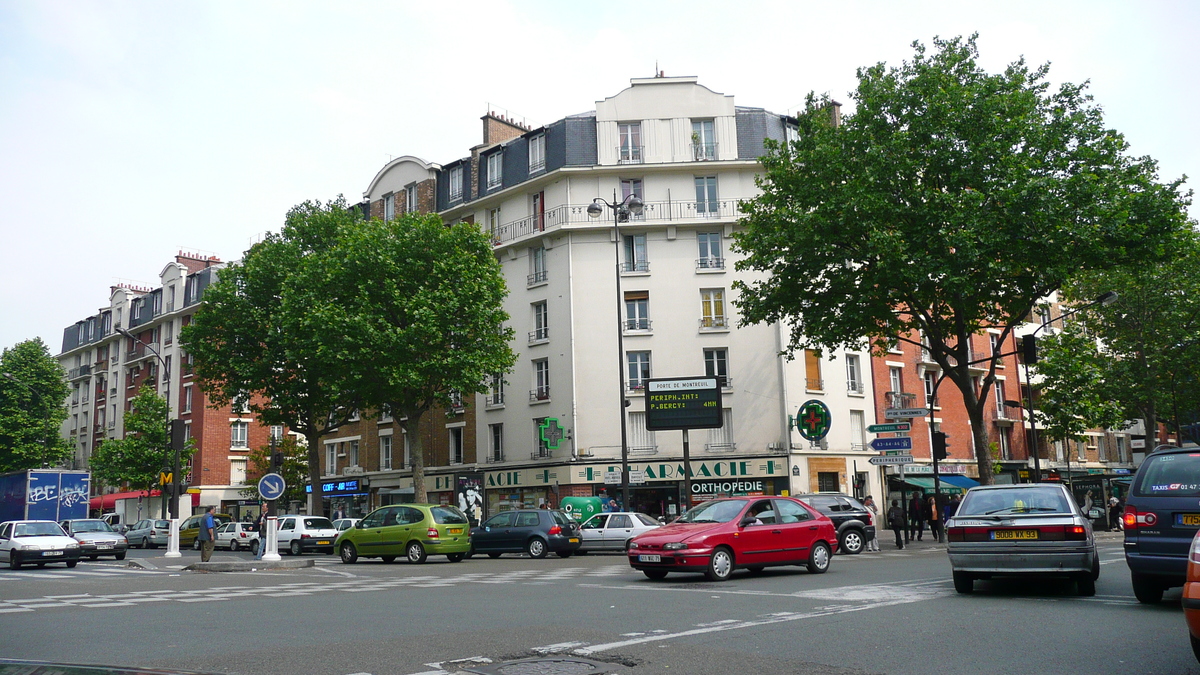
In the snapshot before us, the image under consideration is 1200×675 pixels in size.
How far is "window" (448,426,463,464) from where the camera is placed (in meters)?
43.4

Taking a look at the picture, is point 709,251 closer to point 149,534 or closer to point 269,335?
point 269,335

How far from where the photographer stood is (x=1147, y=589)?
10.1 meters

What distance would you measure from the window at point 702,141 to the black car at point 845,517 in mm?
18700

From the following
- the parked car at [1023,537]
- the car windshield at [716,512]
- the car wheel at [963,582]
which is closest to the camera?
the parked car at [1023,537]

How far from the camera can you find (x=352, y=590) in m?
14.9

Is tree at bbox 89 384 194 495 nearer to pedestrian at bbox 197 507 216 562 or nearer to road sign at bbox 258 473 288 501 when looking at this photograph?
pedestrian at bbox 197 507 216 562

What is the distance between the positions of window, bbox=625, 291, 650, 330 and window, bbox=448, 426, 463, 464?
399 inches

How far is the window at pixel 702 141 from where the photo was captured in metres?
39.5

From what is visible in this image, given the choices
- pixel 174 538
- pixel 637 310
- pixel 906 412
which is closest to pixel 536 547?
pixel 906 412

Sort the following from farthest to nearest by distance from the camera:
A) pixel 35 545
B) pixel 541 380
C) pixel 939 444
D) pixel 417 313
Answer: pixel 541 380
pixel 417 313
pixel 939 444
pixel 35 545

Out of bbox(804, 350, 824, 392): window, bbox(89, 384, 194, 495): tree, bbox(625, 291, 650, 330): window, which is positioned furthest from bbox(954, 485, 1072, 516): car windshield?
bbox(89, 384, 194, 495): tree

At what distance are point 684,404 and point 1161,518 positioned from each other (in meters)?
22.4

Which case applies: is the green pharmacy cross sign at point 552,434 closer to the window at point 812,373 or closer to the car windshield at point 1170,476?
the window at point 812,373

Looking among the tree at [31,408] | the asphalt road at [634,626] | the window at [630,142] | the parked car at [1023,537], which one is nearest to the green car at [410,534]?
the asphalt road at [634,626]
